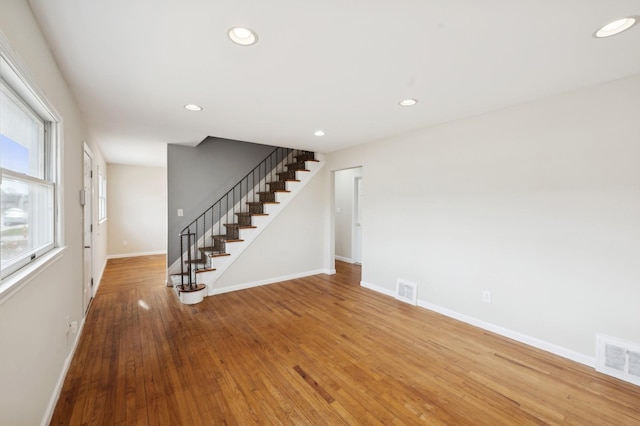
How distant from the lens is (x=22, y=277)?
4.26 ft

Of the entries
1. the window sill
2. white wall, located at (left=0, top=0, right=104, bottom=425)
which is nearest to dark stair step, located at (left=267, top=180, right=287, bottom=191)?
white wall, located at (left=0, top=0, right=104, bottom=425)

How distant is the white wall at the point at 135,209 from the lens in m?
6.88

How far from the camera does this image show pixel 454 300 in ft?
11.0

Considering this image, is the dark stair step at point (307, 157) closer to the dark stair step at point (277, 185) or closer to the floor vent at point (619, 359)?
the dark stair step at point (277, 185)

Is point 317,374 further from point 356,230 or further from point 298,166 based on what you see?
point 356,230

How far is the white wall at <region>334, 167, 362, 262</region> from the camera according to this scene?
6551mm

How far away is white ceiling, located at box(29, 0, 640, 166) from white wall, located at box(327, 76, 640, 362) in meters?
0.30

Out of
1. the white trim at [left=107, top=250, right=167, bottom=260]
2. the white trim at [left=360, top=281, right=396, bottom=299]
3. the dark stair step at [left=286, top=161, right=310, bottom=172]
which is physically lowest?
the white trim at [left=360, top=281, right=396, bottom=299]

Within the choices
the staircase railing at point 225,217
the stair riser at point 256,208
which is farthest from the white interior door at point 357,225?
the stair riser at point 256,208

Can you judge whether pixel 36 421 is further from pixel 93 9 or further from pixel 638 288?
pixel 638 288

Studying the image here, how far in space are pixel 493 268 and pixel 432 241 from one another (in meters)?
0.77

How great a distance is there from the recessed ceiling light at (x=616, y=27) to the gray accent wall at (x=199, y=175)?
16.8ft

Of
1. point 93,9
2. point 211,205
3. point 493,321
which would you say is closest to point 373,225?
point 493,321

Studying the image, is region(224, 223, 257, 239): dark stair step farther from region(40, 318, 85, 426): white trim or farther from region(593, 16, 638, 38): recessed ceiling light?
region(593, 16, 638, 38): recessed ceiling light
